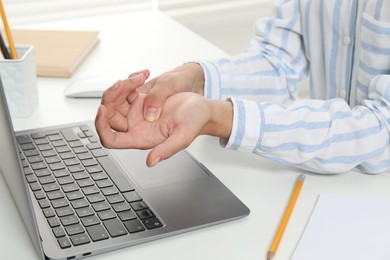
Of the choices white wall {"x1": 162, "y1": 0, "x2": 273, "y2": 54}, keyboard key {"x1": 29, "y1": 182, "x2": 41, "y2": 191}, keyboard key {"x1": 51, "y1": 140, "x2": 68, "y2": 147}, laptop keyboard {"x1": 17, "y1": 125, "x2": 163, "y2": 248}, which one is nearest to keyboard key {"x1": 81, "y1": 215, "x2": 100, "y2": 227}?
laptop keyboard {"x1": 17, "y1": 125, "x2": 163, "y2": 248}

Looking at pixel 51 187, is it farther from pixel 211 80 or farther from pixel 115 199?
pixel 211 80


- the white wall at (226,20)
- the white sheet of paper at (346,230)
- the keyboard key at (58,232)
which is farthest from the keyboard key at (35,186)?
the white wall at (226,20)

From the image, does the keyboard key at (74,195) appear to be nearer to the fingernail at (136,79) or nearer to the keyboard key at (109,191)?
the keyboard key at (109,191)

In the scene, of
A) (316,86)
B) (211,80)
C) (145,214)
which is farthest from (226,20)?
(145,214)

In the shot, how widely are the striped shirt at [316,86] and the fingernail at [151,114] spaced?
104 millimetres

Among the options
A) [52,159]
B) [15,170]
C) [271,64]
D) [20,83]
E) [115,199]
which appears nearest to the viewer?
[15,170]

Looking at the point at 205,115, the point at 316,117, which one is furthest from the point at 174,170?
the point at 316,117

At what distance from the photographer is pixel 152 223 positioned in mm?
728

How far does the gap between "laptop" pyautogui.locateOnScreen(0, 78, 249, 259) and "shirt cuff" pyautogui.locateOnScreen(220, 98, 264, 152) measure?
52 millimetres

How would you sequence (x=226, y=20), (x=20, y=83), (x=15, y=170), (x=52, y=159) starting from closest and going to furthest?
1. (x=15, y=170)
2. (x=52, y=159)
3. (x=20, y=83)
4. (x=226, y=20)

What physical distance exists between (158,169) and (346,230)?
254 mm

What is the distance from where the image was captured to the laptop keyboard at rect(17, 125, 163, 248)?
71 centimetres

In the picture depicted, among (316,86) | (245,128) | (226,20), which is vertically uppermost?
(245,128)

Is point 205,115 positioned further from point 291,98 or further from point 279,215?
point 291,98
